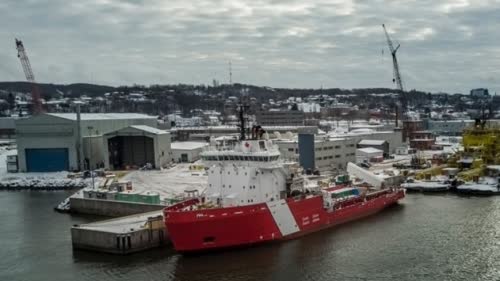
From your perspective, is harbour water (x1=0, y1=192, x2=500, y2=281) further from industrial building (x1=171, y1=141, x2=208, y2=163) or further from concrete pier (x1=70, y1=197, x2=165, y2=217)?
industrial building (x1=171, y1=141, x2=208, y2=163)

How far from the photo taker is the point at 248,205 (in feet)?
69.5

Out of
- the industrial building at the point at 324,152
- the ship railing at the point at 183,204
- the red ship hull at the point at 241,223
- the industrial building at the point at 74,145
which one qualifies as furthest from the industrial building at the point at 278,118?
the ship railing at the point at 183,204

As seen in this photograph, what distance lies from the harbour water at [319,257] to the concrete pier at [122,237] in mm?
455

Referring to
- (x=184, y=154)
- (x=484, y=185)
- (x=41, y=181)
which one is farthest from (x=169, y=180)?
(x=484, y=185)

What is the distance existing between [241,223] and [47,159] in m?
33.2

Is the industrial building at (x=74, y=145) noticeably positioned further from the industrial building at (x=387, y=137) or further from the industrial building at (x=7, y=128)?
the industrial building at (x=7, y=128)

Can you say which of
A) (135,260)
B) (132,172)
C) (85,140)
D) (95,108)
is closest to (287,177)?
(135,260)

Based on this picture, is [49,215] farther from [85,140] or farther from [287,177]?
[85,140]

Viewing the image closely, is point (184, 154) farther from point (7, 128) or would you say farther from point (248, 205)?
point (7, 128)

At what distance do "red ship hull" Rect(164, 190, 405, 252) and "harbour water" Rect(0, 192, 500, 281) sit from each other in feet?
1.42

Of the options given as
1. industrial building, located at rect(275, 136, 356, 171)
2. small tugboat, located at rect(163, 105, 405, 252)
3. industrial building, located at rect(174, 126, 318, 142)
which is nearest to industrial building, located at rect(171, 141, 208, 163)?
industrial building, located at rect(275, 136, 356, 171)

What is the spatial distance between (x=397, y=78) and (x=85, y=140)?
37.2 meters

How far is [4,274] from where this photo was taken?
772 inches

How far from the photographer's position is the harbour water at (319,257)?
61.0 feet
